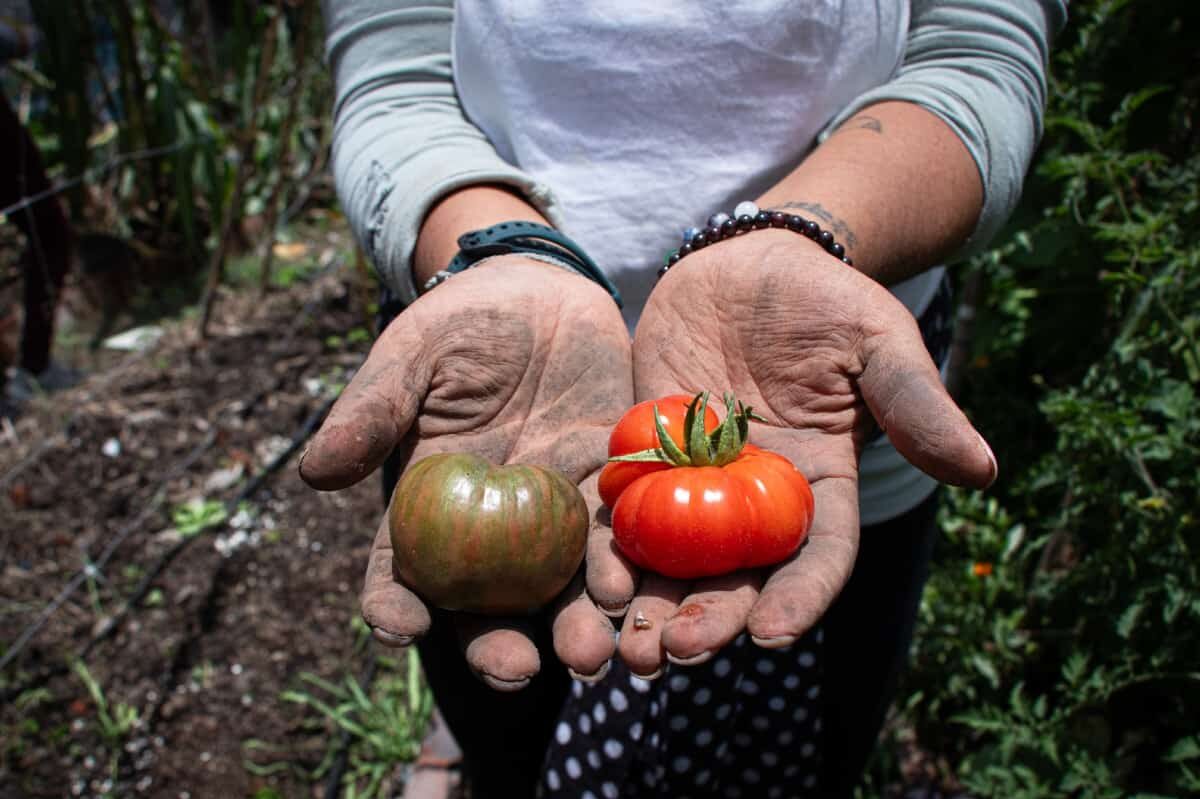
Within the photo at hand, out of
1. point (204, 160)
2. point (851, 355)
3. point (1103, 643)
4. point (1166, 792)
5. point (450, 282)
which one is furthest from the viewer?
point (204, 160)

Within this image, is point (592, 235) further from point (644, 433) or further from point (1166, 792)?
point (1166, 792)

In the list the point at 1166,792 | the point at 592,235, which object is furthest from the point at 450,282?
the point at 1166,792

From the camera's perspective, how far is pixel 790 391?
1614 mm

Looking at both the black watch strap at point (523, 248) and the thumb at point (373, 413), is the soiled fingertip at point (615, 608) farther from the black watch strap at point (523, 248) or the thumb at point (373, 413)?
the black watch strap at point (523, 248)

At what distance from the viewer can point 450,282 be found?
5.33 ft

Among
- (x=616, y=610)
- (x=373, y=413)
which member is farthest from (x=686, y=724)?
(x=373, y=413)

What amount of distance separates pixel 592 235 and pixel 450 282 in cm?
33

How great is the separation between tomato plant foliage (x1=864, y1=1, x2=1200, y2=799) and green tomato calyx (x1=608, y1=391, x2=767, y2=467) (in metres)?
0.98

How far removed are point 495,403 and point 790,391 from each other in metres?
0.49

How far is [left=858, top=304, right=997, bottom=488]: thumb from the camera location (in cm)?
132

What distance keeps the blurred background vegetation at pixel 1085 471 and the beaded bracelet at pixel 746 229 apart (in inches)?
35.1

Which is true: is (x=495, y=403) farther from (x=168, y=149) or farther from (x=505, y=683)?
(x=168, y=149)

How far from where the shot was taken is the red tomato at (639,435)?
157 centimetres

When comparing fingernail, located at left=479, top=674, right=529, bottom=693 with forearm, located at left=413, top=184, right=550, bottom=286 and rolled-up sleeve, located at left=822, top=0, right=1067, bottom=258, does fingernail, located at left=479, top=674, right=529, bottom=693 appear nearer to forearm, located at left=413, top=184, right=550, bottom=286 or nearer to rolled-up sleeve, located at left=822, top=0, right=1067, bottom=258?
forearm, located at left=413, top=184, right=550, bottom=286
